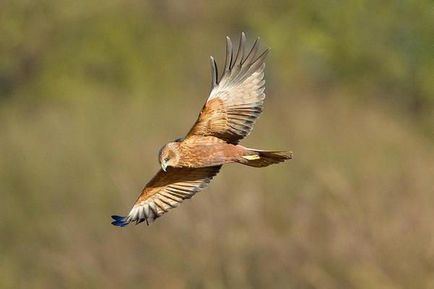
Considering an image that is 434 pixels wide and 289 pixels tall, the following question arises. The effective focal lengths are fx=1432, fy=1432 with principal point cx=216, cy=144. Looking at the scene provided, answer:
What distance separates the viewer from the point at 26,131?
50.3ft

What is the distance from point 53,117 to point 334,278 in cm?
791

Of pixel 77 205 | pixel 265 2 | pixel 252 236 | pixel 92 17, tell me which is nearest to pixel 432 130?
A: pixel 77 205

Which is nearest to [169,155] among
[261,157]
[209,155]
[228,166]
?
[209,155]

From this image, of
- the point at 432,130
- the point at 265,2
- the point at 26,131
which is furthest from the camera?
the point at 265,2

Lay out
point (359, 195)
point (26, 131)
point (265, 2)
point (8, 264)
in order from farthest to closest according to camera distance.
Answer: point (265, 2)
point (26, 131)
point (8, 264)
point (359, 195)

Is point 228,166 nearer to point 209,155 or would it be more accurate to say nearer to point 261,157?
point 261,157

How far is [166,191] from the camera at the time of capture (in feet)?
11.9

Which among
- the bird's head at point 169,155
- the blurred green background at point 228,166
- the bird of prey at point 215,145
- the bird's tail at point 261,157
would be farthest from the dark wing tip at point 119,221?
the blurred green background at point 228,166

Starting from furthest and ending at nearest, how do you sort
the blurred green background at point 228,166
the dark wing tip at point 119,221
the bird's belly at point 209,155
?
the blurred green background at point 228,166 → the dark wing tip at point 119,221 → the bird's belly at point 209,155

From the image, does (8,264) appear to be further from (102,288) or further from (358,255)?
(358,255)

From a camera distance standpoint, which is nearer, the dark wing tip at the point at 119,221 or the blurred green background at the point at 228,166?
the dark wing tip at the point at 119,221

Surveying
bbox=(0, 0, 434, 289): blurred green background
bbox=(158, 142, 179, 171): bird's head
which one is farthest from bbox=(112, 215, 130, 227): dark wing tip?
bbox=(0, 0, 434, 289): blurred green background

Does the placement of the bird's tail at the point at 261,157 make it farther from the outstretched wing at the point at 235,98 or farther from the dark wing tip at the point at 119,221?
the dark wing tip at the point at 119,221

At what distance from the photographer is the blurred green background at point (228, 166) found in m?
8.96
